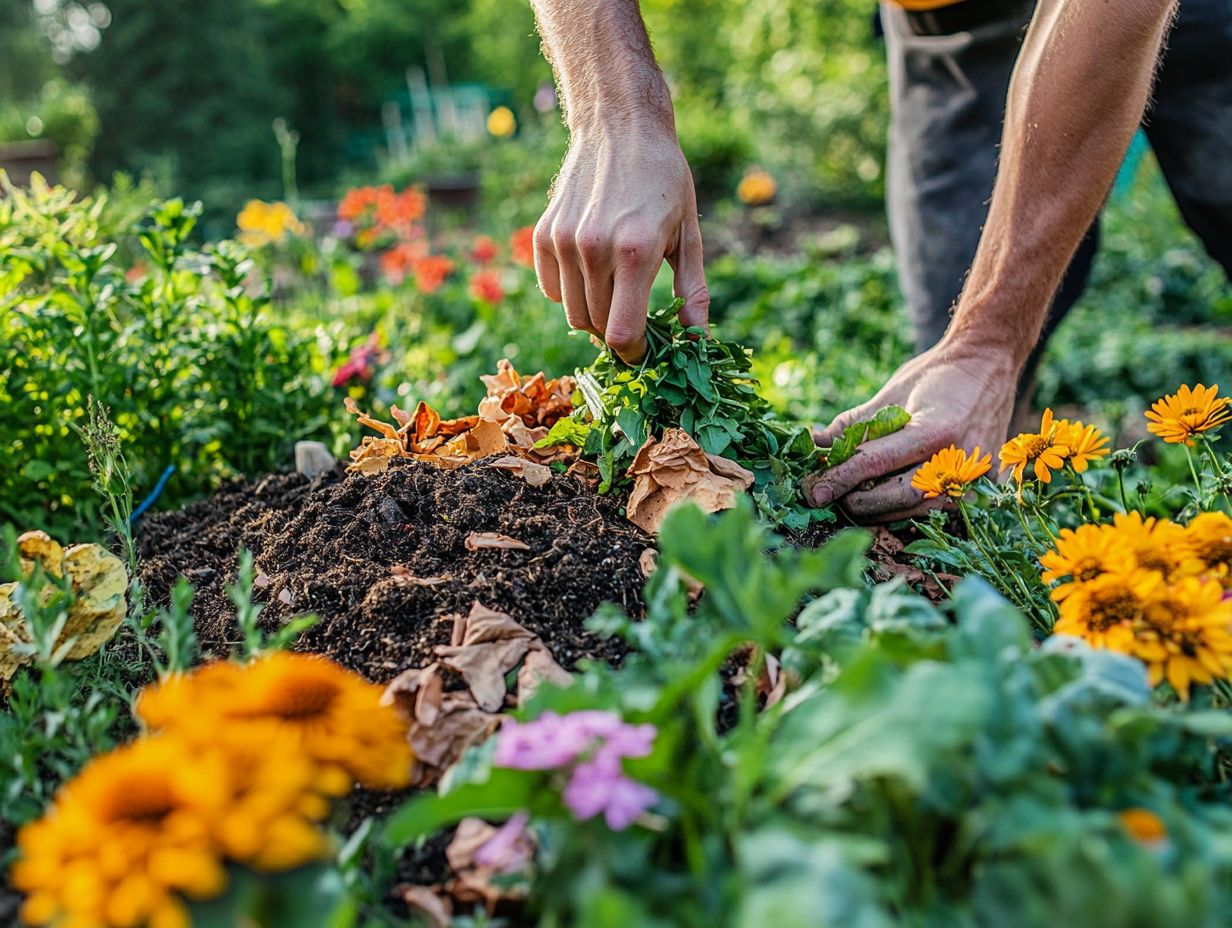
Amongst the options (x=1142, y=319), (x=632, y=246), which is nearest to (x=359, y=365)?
(x=632, y=246)

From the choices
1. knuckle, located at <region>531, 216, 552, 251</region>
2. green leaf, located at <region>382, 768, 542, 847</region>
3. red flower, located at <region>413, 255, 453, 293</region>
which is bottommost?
green leaf, located at <region>382, 768, 542, 847</region>

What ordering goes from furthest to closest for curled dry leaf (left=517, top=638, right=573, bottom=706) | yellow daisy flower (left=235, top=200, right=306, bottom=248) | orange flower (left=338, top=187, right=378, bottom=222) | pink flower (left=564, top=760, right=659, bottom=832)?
orange flower (left=338, top=187, right=378, bottom=222) → yellow daisy flower (left=235, top=200, right=306, bottom=248) → curled dry leaf (left=517, top=638, right=573, bottom=706) → pink flower (left=564, top=760, right=659, bottom=832)

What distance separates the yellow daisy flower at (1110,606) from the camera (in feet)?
3.32

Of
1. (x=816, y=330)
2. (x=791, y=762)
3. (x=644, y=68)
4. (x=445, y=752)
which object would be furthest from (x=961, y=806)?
(x=816, y=330)

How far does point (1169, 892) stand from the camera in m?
0.68

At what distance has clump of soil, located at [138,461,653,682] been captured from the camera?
54.7 inches

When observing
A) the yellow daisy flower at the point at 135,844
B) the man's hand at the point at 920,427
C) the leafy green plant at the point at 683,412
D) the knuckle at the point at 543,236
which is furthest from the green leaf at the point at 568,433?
the yellow daisy flower at the point at 135,844

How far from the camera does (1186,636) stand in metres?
1.00

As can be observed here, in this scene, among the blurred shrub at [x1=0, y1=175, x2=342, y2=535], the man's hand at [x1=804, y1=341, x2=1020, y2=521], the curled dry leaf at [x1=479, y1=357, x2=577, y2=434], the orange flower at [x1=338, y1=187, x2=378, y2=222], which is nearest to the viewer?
the man's hand at [x1=804, y1=341, x2=1020, y2=521]

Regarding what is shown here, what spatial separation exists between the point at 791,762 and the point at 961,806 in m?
0.14

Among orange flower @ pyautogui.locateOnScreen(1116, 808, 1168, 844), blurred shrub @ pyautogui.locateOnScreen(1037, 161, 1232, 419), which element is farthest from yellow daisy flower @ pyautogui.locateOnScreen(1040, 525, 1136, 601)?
blurred shrub @ pyautogui.locateOnScreen(1037, 161, 1232, 419)

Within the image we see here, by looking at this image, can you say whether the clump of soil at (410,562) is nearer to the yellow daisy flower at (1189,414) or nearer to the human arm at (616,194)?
the human arm at (616,194)

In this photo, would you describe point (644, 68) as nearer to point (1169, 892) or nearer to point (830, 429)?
point (830, 429)

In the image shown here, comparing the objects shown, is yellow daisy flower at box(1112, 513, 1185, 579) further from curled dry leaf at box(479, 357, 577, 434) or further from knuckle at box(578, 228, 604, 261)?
curled dry leaf at box(479, 357, 577, 434)
